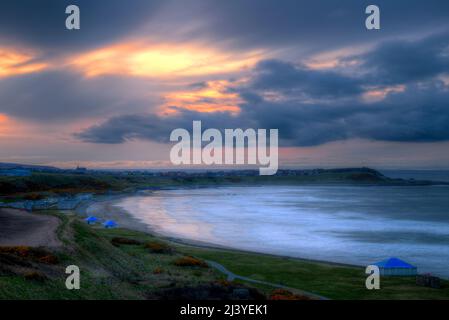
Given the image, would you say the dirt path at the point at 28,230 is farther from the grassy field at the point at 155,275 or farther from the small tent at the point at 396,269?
the small tent at the point at 396,269

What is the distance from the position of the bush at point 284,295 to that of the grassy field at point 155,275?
2.18 feet

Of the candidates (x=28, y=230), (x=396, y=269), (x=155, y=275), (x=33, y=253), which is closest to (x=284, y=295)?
(x=155, y=275)

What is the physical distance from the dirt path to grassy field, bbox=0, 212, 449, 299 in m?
1.10

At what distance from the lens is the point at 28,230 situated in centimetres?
3753

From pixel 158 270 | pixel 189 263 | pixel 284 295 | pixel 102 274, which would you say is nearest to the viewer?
pixel 284 295

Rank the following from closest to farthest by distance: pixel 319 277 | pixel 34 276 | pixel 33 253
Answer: pixel 34 276 < pixel 33 253 < pixel 319 277

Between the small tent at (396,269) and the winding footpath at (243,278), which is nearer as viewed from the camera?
the winding footpath at (243,278)

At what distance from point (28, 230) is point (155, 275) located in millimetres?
14631

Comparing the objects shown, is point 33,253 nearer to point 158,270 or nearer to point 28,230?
point 158,270

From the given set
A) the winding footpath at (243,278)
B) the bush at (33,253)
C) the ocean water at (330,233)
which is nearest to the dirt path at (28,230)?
the bush at (33,253)

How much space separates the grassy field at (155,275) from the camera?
21.6 metres

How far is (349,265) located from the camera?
38688 mm
